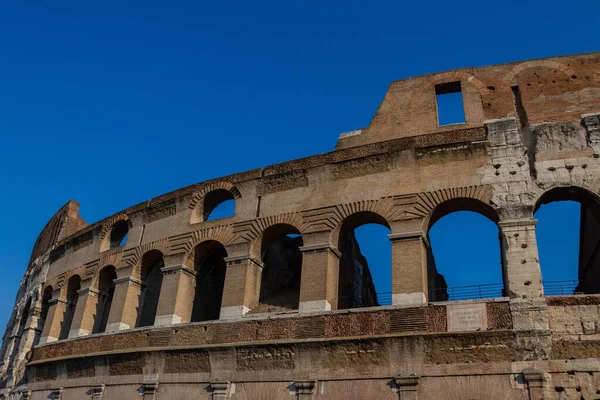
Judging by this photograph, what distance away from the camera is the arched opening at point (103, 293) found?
14.0 m

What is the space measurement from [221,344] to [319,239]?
2.67 m

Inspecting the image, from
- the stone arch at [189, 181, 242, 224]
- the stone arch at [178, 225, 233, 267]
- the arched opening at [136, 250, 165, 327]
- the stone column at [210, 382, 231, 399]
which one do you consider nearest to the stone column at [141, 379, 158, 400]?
the stone column at [210, 382, 231, 399]

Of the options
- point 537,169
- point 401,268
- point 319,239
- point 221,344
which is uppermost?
point 537,169

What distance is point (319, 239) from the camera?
10.7m

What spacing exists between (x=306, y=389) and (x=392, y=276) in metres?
2.40

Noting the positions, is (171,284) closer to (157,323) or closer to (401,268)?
(157,323)

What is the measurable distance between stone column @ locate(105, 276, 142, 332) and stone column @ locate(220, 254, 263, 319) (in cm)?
292

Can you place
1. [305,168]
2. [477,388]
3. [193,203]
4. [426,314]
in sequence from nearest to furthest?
[477,388]
[426,314]
[305,168]
[193,203]

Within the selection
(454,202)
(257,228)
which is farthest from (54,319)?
(454,202)

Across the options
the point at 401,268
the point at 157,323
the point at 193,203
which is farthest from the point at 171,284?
the point at 401,268

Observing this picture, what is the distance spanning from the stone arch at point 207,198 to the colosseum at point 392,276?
1.5 inches

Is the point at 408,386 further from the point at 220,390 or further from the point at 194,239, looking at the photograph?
the point at 194,239

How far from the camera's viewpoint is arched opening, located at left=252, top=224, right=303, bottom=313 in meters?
12.4

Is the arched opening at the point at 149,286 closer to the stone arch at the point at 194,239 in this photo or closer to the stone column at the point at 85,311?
the stone arch at the point at 194,239
